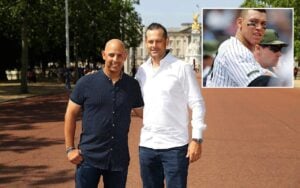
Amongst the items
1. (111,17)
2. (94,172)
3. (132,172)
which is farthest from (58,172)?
(111,17)

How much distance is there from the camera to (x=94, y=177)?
421 cm

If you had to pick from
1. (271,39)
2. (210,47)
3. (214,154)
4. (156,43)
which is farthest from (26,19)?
(156,43)

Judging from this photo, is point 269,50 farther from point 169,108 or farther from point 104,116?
point 104,116

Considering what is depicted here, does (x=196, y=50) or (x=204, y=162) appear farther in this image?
(x=196, y=50)

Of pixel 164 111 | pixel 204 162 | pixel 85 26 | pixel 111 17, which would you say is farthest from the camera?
pixel 111 17

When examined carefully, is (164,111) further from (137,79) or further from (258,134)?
(258,134)

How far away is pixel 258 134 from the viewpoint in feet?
41.4

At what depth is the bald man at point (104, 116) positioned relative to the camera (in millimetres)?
4082

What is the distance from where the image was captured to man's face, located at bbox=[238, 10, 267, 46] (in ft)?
16.5

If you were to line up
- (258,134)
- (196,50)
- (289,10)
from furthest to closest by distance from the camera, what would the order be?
(196,50) → (258,134) → (289,10)

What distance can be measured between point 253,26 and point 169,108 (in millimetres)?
1441

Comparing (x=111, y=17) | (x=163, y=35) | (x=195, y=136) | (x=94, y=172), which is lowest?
(x=94, y=172)

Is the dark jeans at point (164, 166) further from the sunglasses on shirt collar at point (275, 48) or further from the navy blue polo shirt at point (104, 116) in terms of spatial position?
the sunglasses on shirt collar at point (275, 48)

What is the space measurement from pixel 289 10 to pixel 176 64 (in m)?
1.46
